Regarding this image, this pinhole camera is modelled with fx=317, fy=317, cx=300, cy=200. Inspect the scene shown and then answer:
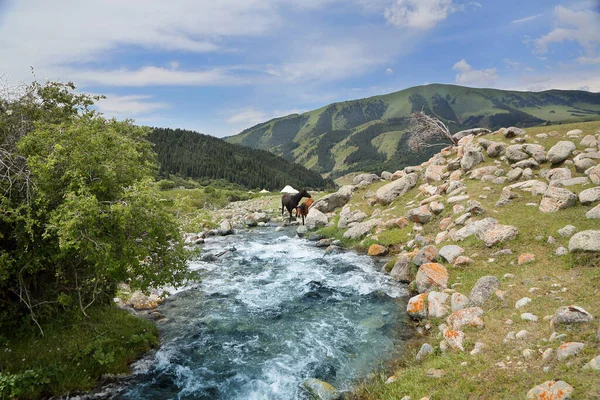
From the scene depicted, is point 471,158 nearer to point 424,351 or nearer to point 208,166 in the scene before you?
point 424,351

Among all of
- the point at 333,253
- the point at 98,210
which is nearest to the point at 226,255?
the point at 333,253

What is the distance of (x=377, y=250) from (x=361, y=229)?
4.45 meters

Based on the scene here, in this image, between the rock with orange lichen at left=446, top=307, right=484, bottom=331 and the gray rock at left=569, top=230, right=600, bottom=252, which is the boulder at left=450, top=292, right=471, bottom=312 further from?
the gray rock at left=569, top=230, right=600, bottom=252

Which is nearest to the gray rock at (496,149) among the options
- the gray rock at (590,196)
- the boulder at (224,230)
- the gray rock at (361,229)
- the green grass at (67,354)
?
the gray rock at (590,196)

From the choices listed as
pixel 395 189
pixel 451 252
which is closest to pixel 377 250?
pixel 451 252

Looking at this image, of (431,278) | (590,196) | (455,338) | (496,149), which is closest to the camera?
(455,338)

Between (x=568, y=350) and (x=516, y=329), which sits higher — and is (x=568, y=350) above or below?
above

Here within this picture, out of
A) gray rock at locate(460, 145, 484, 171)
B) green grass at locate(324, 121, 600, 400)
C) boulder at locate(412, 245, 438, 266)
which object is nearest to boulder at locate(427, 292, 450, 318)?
green grass at locate(324, 121, 600, 400)

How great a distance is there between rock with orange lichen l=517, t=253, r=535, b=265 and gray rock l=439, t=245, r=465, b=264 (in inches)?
110

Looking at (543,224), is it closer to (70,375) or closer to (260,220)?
(70,375)

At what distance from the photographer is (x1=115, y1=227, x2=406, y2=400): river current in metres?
10.4

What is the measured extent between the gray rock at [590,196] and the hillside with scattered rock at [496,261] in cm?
6

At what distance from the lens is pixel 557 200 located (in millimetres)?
17375

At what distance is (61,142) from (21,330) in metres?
6.47
